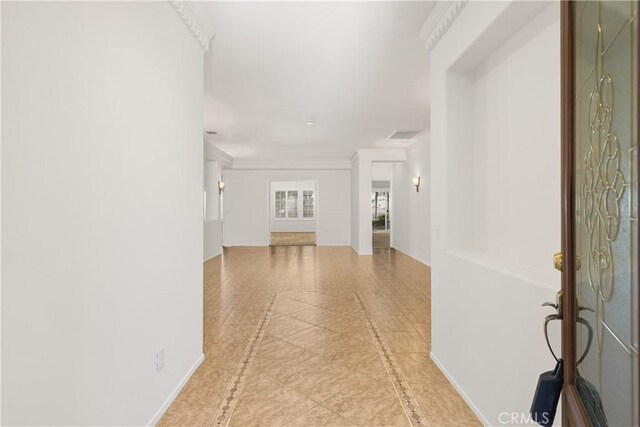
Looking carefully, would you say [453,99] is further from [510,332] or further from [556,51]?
[510,332]

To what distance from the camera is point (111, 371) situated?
1520 mm

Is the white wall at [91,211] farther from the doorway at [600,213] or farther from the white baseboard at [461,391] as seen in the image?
the white baseboard at [461,391]

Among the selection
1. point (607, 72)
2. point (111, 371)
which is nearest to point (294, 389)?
point (111, 371)

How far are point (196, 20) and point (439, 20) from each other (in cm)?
175

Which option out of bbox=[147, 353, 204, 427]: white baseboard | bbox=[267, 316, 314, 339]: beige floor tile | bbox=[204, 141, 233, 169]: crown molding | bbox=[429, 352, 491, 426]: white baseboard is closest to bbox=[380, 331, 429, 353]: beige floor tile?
bbox=[429, 352, 491, 426]: white baseboard

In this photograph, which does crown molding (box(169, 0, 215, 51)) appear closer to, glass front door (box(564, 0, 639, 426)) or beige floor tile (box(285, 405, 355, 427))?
glass front door (box(564, 0, 639, 426))

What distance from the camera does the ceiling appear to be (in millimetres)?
2627

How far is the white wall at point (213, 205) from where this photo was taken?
847cm

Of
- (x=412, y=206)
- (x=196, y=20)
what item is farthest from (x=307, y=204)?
(x=196, y=20)

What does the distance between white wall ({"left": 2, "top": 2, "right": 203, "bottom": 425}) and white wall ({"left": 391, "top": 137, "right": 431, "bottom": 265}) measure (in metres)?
5.75

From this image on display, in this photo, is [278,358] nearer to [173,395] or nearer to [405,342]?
[173,395]

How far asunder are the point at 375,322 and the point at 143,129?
2.82 meters

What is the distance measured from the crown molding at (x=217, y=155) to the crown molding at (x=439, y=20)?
5793 mm

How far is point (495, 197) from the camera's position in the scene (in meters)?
2.28
